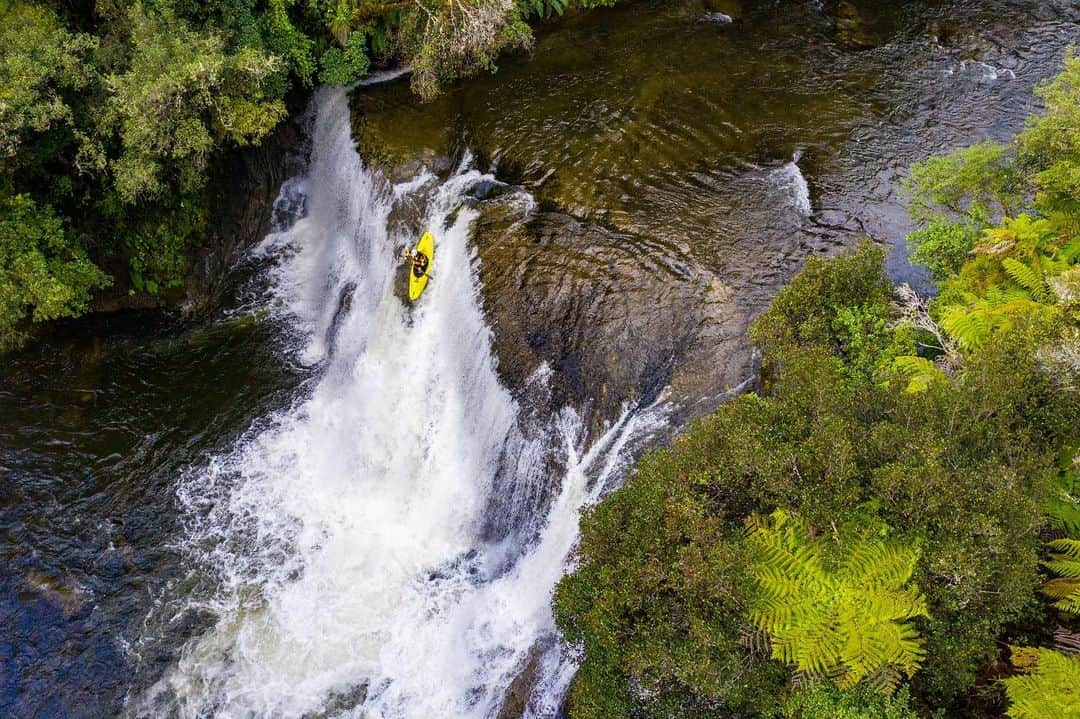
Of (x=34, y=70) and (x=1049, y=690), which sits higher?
(x=34, y=70)

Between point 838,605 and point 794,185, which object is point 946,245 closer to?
point 794,185

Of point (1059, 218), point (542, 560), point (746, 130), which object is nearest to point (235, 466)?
point (542, 560)

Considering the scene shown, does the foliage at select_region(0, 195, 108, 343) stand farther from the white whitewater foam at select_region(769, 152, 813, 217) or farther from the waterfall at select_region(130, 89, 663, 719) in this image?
the white whitewater foam at select_region(769, 152, 813, 217)

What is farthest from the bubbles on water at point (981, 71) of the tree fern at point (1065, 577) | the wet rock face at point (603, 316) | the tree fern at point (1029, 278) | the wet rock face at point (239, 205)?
the wet rock face at point (239, 205)

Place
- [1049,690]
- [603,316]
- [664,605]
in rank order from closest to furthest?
[1049,690] < [664,605] < [603,316]

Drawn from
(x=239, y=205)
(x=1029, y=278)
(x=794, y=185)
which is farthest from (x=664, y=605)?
(x=239, y=205)

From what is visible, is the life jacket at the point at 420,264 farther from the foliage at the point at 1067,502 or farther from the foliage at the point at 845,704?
the foliage at the point at 1067,502

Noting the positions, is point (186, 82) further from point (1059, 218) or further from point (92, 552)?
point (1059, 218)
